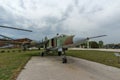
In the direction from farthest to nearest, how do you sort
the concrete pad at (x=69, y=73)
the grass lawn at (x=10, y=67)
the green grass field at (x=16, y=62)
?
the green grass field at (x=16, y=62) < the grass lawn at (x=10, y=67) < the concrete pad at (x=69, y=73)

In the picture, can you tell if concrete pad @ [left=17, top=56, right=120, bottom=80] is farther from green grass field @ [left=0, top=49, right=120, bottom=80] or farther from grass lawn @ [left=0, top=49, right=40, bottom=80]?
green grass field @ [left=0, top=49, right=120, bottom=80]

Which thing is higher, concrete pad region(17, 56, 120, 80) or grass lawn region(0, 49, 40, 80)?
grass lawn region(0, 49, 40, 80)

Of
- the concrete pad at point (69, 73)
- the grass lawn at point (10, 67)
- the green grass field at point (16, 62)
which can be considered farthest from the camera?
the green grass field at point (16, 62)

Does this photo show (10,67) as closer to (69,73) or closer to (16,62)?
(16,62)

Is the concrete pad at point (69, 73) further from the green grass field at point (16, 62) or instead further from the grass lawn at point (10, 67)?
the green grass field at point (16, 62)

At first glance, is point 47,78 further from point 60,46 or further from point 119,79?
point 60,46

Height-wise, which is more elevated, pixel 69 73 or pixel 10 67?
pixel 10 67

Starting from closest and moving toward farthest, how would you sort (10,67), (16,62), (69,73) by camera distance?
1. (69,73)
2. (10,67)
3. (16,62)

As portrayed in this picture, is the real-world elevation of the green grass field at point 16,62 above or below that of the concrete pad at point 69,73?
above

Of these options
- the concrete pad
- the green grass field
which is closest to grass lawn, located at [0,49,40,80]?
the green grass field

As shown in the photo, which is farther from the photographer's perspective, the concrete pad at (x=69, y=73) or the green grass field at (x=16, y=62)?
the green grass field at (x=16, y=62)

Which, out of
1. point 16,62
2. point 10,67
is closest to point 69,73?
point 10,67

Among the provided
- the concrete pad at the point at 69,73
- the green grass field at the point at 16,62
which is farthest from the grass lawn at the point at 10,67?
the concrete pad at the point at 69,73

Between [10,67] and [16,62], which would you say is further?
[16,62]
